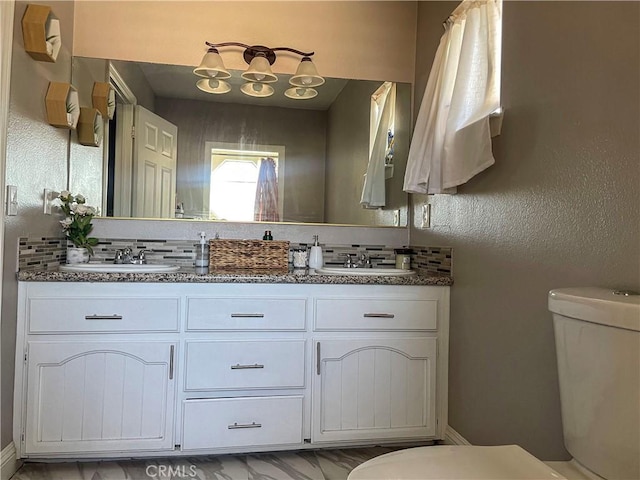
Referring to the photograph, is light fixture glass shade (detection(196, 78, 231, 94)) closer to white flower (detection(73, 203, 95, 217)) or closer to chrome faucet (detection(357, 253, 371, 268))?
white flower (detection(73, 203, 95, 217))

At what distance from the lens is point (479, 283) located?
167 cm

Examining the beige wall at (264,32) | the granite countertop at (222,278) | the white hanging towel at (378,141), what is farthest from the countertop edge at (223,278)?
the beige wall at (264,32)

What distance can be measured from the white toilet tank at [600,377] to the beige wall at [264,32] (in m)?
1.81

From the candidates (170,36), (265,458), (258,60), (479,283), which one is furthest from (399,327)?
(170,36)

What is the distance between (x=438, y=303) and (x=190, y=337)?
3.48ft

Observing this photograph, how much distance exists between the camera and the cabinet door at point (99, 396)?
1.61m

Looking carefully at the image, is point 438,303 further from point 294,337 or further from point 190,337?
point 190,337

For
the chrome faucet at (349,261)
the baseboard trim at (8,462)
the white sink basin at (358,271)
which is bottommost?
the baseboard trim at (8,462)

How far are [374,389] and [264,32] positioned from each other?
1.89 m

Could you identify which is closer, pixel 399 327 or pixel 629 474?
pixel 629 474

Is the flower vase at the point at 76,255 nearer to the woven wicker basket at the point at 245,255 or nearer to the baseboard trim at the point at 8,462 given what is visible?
the woven wicker basket at the point at 245,255

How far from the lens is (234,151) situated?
2.25m

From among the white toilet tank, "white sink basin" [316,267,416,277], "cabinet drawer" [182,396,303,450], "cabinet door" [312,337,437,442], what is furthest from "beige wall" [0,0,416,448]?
the white toilet tank
